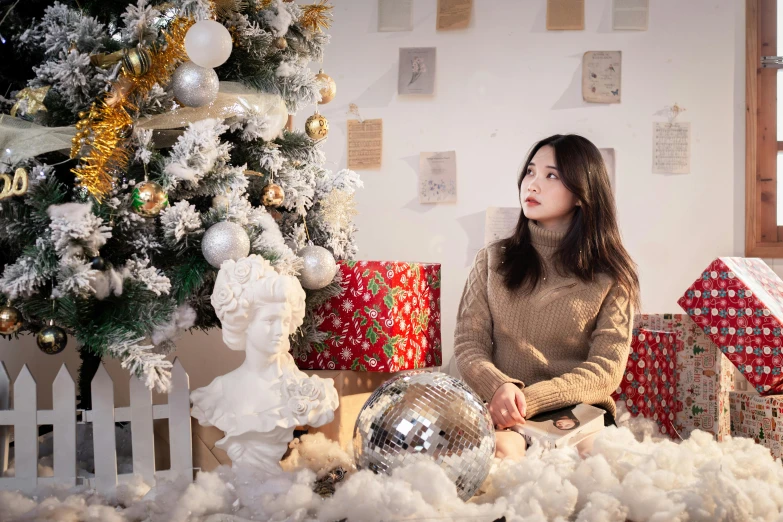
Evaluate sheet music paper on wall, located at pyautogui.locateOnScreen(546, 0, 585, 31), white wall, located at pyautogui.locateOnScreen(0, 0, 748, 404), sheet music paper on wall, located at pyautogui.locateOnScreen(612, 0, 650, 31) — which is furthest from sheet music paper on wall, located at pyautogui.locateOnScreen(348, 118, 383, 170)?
sheet music paper on wall, located at pyautogui.locateOnScreen(612, 0, 650, 31)

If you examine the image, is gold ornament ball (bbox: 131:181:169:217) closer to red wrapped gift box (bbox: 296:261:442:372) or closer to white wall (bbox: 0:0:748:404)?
red wrapped gift box (bbox: 296:261:442:372)

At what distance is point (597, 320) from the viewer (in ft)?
4.79

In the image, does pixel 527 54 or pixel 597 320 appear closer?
pixel 597 320

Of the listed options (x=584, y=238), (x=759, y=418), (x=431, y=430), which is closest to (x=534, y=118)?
(x=584, y=238)

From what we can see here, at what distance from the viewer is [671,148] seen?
227cm

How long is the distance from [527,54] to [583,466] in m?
1.67

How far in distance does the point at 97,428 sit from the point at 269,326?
288 millimetres

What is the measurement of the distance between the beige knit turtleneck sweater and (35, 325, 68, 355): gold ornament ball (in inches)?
30.0

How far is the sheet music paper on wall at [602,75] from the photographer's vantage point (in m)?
2.28

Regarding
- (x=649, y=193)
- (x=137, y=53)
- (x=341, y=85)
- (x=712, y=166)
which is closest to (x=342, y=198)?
(x=137, y=53)

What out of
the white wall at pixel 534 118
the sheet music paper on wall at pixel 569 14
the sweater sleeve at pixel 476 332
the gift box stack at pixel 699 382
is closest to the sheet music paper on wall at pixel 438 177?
the white wall at pixel 534 118

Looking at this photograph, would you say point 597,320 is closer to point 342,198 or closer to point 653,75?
point 342,198

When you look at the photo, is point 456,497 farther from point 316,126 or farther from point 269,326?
point 316,126

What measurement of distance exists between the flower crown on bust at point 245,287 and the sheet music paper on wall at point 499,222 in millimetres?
1399
